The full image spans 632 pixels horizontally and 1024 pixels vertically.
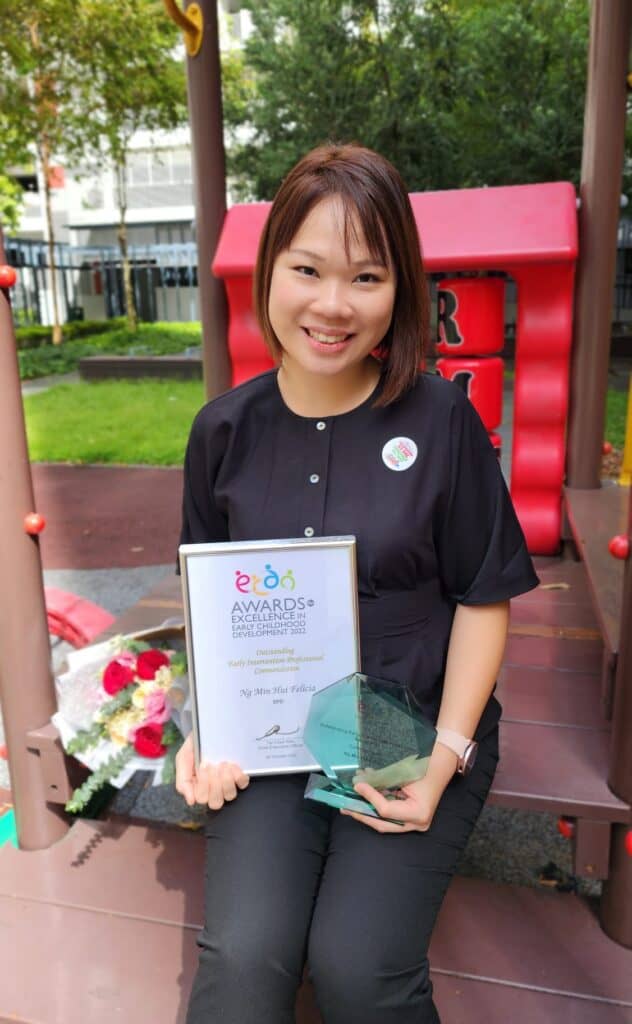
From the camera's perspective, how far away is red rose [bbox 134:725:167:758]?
6.22 feet

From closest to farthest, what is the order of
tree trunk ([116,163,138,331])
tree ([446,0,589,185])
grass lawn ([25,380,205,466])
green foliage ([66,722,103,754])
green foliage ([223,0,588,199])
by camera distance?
green foliage ([66,722,103,754])
grass lawn ([25,380,205,466])
tree ([446,0,589,185])
green foliage ([223,0,588,199])
tree trunk ([116,163,138,331])

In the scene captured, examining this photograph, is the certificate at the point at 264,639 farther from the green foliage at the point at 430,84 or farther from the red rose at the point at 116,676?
the green foliage at the point at 430,84

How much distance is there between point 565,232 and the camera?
293 centimetres

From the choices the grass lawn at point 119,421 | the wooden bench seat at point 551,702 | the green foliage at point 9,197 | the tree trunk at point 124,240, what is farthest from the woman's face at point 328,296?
the tree trunk at point 124,240

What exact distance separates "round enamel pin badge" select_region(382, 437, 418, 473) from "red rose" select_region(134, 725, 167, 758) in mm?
894

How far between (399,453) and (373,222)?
36cm

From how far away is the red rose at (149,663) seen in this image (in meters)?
2.01

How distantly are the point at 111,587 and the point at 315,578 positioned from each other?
125 inches

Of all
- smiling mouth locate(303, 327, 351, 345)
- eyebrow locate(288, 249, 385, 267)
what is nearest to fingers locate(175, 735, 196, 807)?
smiling mouth locate(303, 327, 351, 345)

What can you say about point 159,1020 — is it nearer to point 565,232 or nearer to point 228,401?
point 228,401

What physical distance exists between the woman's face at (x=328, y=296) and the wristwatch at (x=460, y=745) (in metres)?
0.61

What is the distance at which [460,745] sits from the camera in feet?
4.48
